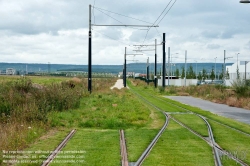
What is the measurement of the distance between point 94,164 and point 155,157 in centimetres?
173

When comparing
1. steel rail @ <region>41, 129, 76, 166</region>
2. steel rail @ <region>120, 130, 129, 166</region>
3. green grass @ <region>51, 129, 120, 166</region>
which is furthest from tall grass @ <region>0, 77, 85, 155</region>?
steel rail @ <region>120, 130, 129, 166</region>

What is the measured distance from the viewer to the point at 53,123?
1614 cm

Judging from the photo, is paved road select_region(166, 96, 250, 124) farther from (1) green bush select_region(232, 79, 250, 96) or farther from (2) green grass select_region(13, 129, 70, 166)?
(2) green grass select_region(13, 129, 70, 166)

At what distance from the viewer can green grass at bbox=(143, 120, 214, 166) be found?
9688mm

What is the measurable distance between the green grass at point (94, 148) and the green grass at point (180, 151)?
39.1 inches

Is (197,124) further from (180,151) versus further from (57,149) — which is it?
(57,149)

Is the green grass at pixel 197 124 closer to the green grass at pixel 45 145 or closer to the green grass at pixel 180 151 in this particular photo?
the green grass at pixel 180 151

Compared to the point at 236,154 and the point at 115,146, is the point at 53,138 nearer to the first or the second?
the point at 115,146

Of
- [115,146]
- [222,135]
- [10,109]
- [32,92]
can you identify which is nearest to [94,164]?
[115,146]

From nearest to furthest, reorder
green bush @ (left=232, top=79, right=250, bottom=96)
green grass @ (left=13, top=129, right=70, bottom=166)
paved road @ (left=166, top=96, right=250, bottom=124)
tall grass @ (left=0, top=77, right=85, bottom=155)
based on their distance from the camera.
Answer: green grass @ (left=13, top=129, right=70, bottom=166) → tall grass @ (left=0, top=77, right=85, bottom=155) → paved road @ (left=166, top=96, right=250, bottom=124) → green bush @ (left=232, top=79, right=250, bottom=96)

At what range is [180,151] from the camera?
36.1 ft

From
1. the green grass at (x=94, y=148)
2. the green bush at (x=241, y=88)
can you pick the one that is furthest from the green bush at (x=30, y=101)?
the green bush at (x=241, y=88)

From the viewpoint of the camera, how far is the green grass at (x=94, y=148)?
962cm

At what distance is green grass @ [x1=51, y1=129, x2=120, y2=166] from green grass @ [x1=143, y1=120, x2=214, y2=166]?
994 millimetres
